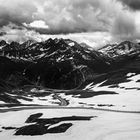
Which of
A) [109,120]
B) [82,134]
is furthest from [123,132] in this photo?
[109,120]

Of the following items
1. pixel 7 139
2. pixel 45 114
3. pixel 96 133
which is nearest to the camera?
pixel 96 133

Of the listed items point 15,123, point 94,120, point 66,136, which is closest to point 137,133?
point 66,136

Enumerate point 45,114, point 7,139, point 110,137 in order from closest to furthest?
point 110,137, point 7,139, point 45,114

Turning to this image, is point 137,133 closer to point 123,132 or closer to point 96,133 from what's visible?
point 123,132

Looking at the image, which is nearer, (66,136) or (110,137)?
(110,137)

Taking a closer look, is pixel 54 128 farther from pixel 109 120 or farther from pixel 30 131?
pixel 109 120

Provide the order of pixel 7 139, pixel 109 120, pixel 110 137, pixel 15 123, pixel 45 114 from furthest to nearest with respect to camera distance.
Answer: pixel 45 114 < pixel 15 123 < pixel 109 120 < pixel 7 139 < pixel 110 137

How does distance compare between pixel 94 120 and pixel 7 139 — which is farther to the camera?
pixel 94 120

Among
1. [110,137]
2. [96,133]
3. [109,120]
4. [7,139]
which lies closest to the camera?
[110,137]
